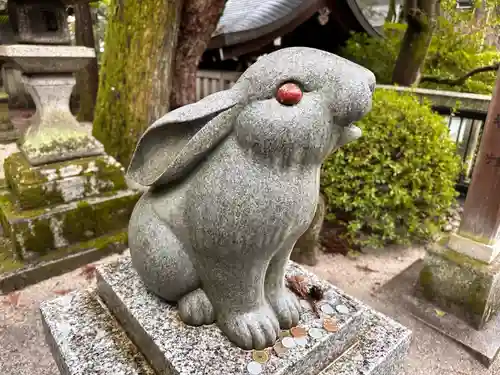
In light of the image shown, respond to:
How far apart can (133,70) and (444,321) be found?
365 cm

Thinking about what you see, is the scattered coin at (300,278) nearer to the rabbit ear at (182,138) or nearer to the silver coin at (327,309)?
the silver coin at (327,309)

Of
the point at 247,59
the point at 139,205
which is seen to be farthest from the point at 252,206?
the point at 247,59

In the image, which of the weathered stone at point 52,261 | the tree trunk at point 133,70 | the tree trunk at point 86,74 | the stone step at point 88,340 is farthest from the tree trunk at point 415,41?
the tree trunk at point 86,74

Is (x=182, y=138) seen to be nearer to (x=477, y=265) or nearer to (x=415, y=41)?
(x=477, y=265)

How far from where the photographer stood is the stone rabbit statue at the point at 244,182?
1228mm

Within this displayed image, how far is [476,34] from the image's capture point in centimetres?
696

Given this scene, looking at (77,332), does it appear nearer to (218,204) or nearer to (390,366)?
(218,204)

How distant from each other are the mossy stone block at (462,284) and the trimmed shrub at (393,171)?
2.53 feet

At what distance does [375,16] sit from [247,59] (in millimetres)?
4345

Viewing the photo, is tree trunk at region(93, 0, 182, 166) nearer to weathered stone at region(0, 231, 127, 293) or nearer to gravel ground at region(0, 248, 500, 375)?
weathered stone at region(0, 231, 127, 293)

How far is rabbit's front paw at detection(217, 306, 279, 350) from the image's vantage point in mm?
1458

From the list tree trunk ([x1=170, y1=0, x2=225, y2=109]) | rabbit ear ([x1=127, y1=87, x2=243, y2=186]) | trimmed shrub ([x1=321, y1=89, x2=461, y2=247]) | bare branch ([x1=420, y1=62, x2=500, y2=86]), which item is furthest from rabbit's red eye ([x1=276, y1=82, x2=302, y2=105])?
bare branch ([x1=420, y1=62, x2=500, y2=86])

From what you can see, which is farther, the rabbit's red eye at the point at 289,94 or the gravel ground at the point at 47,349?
the gravel ground at the point at 47,349

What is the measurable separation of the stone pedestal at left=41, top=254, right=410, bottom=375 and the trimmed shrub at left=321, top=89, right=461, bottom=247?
1.84 m
